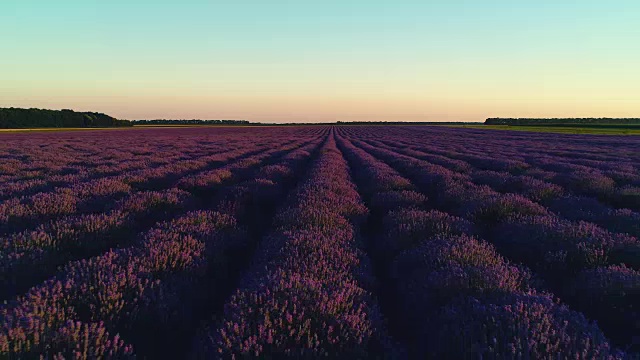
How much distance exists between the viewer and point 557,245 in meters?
4.66

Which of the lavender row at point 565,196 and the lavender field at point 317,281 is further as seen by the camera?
the lavender row at point 565,196

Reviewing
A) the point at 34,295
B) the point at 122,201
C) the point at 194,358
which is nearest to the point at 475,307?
the point at 194,358

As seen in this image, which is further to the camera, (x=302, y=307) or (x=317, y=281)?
(x=317, y=281)

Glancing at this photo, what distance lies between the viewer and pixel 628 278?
343 centimetres

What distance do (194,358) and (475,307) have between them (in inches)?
81.9

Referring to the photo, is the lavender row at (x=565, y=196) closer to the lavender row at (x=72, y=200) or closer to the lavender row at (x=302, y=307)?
the lavender row at (x=302, y=307)

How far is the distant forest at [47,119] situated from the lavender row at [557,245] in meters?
102

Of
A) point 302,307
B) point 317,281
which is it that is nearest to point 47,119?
point 317,281

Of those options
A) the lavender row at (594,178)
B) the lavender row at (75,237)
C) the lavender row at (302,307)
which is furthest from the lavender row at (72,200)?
the lavender row at (594,178)

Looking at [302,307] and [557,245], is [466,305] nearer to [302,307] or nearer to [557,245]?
[302,307]

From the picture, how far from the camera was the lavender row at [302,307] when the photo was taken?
2492mm

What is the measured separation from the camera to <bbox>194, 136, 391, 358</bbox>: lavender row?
2.49m

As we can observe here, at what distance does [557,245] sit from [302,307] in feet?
11.7

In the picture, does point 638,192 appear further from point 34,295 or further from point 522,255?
point 34,295
